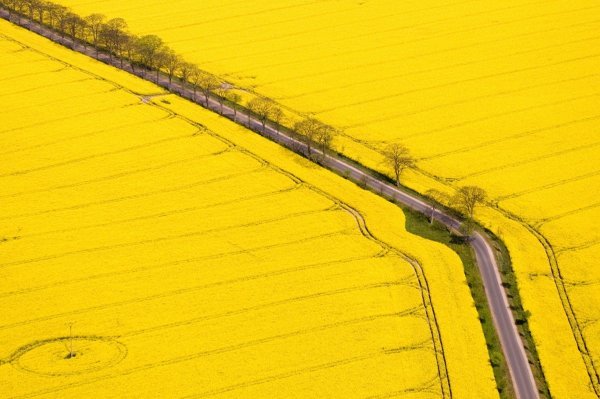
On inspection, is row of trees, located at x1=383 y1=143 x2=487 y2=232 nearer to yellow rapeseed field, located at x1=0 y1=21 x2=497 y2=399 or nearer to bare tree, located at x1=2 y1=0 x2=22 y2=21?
yellow rapeseed field, located at x1=0 y1=21 x2=497 y2=399

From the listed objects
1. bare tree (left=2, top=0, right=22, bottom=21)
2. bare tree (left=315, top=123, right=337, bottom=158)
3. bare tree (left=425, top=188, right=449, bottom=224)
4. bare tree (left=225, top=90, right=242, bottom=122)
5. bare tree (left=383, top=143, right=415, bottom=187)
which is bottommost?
bare tree (left=425, top=188, right=449, bottom=224)

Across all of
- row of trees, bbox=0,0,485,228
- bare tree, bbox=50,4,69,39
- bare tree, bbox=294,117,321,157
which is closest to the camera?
row of trees, bbox=0,0,485,228

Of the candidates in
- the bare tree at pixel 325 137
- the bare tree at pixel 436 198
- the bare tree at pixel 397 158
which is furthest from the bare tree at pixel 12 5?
the bare tree at pixel 436 198

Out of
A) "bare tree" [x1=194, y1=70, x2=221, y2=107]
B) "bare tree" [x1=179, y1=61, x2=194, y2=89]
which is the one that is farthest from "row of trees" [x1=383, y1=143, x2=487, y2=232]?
"bare tree" [x1=179, y1=61, x2=194, y2=89]

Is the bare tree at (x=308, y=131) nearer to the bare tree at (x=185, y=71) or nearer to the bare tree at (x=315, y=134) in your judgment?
the bare tree at (x=315, y=134)

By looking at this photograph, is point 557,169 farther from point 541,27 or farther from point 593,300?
point 541,27

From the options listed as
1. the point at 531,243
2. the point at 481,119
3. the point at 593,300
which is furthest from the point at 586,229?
the point at 481,119

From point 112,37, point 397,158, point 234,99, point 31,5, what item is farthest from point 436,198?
point 31,5

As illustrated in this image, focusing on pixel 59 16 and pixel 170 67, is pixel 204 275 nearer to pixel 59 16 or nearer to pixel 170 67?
pixel 170 67
